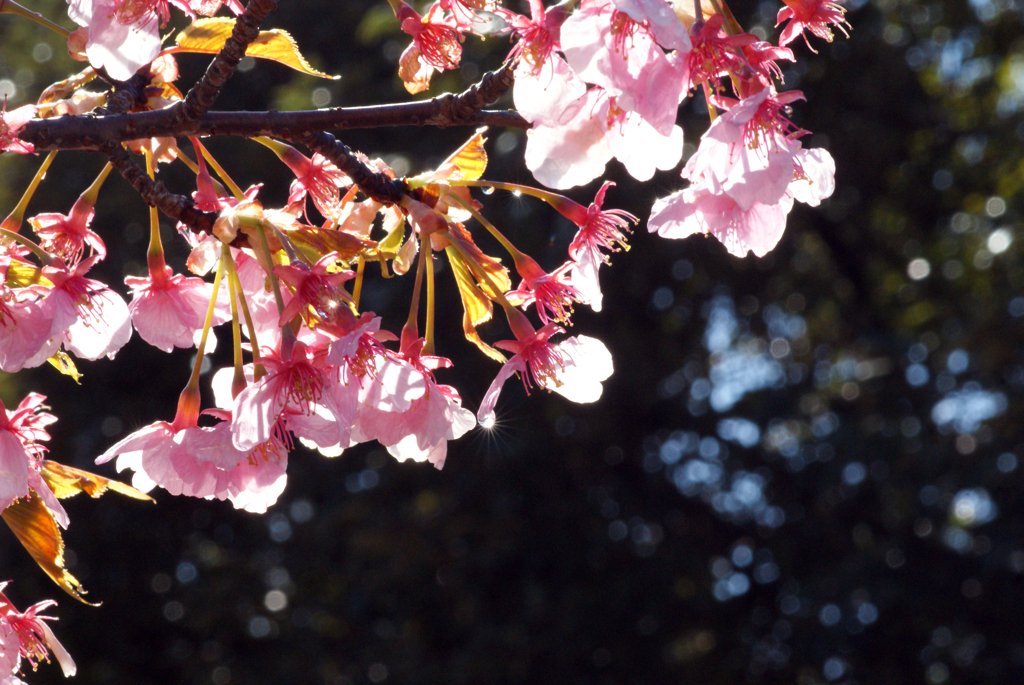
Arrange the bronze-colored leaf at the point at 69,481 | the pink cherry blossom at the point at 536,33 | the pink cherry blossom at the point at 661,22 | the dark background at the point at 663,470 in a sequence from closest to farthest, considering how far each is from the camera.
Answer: the pink cherry blossom at the point at 661,22 → the pink cherry blossom at the point at 536,33 → the bronze-colored leaf at the point at 69,481 → the dark background at the point at 663,470

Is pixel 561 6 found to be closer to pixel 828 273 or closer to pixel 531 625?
pixel 531 625

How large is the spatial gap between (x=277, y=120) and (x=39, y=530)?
385 mm

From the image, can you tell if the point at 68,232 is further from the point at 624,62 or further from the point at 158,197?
the point at 624,62

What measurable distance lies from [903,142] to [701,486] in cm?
220

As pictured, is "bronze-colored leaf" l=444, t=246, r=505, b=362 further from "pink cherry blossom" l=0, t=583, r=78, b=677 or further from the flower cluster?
"pink cherry blossom" l=0, t=583, r=78, b=677

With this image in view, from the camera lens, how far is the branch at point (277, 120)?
73cm

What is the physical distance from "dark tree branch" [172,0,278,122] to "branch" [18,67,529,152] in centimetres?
1

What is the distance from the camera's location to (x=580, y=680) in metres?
4.24

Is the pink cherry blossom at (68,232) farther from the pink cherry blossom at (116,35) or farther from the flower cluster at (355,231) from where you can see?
the pink cherry blossom at (116,35)

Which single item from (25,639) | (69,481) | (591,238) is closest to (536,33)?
(591,238)

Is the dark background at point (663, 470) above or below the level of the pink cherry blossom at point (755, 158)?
below

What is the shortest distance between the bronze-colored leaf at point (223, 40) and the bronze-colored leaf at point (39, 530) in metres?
0.40

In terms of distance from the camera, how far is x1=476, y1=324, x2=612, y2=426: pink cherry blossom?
2.47ft

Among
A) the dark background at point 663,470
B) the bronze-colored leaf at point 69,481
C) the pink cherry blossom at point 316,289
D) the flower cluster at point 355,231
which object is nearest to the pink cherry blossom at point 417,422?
the flower cluster at point 355,231
